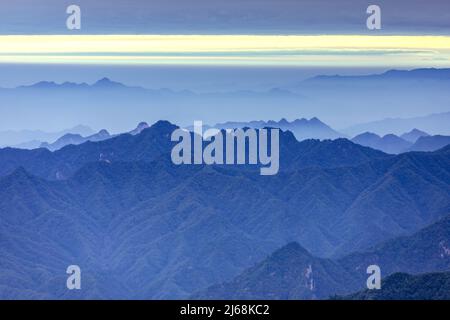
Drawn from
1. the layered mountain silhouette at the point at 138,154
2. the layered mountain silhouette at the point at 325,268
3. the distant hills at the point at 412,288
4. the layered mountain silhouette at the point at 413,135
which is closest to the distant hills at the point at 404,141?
the layered mountain silhouette at the point at 413,135

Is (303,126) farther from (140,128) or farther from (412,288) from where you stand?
(412,288)

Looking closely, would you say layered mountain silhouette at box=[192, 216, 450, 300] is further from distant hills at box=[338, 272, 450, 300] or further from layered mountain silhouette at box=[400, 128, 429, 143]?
distant hills at box=[338, 272, 450, 300]

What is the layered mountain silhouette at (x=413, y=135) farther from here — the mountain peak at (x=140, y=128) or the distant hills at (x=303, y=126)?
the mountain peak at (x=140, y=128)

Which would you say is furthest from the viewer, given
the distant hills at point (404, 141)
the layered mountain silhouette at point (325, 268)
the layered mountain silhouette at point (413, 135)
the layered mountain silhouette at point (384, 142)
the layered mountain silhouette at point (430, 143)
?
the layered mountain silhouette at point (430, 143)

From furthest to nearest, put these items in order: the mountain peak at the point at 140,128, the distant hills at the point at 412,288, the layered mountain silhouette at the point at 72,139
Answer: the mountain peak at the point at 140,128 < the layered mountain silhouette at the point at 72,139 < the distant hills at the point at 412,288

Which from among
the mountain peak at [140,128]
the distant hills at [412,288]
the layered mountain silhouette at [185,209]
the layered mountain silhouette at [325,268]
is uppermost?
the mountain peak at [140,128]

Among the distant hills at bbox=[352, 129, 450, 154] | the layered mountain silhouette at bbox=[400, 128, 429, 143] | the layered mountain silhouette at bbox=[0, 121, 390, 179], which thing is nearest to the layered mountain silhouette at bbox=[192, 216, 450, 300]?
the distant hills at bbox=[352, 129, 450, 154]
